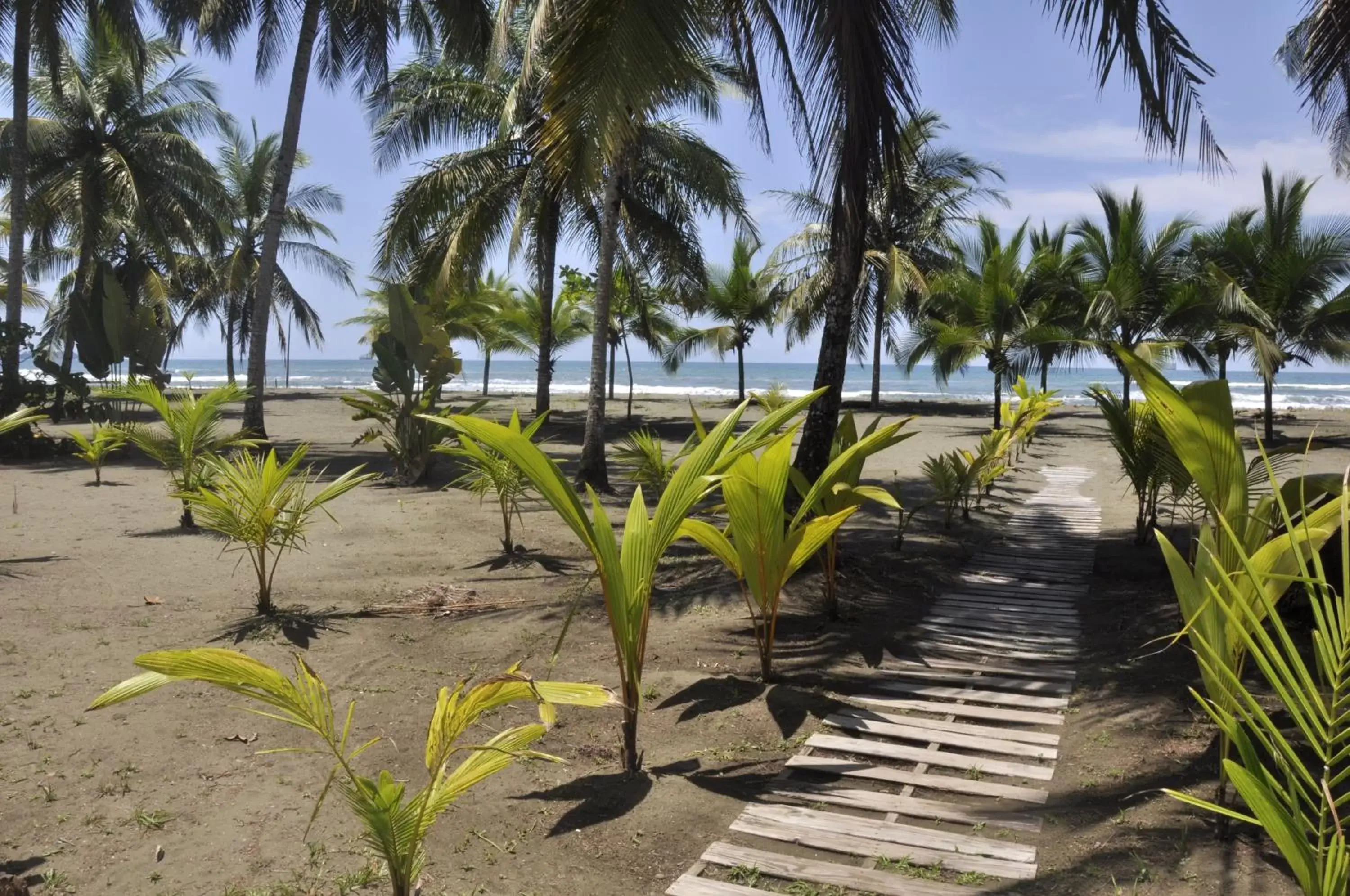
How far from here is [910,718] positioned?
12.9 ft

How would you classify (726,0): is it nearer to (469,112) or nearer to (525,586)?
(525,586)

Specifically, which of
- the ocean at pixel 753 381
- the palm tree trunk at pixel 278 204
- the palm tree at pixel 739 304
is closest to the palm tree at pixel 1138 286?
the palm tree at pixel 739 304

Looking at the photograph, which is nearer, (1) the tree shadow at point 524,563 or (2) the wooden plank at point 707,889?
(2) the wooden plank at point 707,889

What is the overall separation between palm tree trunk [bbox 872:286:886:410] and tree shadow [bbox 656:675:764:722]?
64.5 ft

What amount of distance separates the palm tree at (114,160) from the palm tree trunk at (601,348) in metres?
11.3

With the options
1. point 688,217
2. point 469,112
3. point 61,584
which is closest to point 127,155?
point 469,112

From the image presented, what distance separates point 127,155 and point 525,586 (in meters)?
17.8

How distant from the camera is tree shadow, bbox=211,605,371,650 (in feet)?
15.5

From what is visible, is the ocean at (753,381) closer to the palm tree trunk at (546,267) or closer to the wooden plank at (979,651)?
the palm tree trunk at (546,267)

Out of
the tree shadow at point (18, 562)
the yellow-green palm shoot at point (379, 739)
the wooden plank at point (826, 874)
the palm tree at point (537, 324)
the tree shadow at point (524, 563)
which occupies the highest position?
the palm tree at point (537, 324)

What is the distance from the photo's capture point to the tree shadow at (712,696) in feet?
13.1

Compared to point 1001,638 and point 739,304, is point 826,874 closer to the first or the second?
point 1001,638

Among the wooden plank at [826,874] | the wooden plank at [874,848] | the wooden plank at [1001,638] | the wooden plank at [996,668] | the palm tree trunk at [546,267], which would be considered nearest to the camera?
the wooden plank at [826,874]

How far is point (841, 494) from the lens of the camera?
16.5 ft
